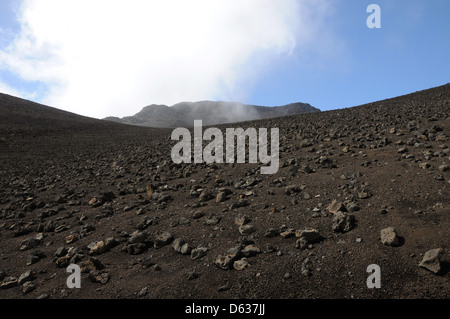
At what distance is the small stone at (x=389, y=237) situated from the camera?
3884 millimetres

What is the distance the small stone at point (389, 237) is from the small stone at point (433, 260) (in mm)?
388

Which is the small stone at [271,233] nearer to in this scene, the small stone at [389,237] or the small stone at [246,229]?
the small stone at [246,229]

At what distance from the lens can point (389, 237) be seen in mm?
3959

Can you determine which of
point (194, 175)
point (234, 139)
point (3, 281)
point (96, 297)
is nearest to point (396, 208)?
point (96, 297)

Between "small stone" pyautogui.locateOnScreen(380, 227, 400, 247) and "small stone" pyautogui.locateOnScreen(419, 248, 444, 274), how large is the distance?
388 mm

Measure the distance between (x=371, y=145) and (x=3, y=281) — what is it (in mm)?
8855

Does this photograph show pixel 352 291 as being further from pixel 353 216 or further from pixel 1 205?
pixel 1 205

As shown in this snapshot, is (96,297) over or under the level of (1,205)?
under

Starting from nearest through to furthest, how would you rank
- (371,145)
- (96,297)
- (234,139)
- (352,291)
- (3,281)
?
(352,291)
(96,297)
(3,281)
(371,145)
(234,139)

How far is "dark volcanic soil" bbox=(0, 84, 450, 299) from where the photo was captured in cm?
367

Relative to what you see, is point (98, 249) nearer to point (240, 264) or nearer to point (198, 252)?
point (198, 252)

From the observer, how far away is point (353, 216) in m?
4.69

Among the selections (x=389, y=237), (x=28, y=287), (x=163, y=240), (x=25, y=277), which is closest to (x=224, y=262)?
(x=163, y=240)

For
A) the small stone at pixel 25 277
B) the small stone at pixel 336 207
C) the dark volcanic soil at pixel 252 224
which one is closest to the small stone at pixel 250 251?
the dark volcanic soil at pixel 252 224
